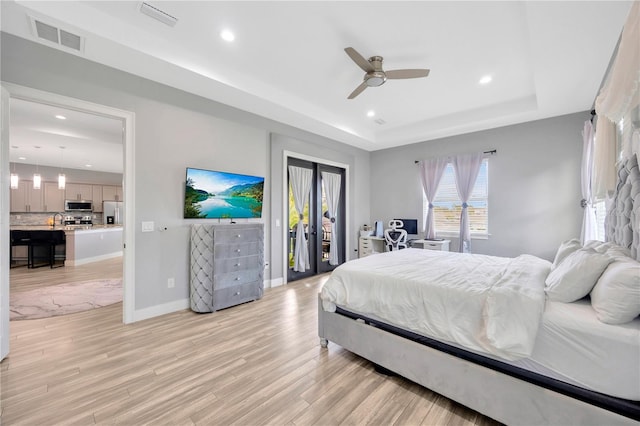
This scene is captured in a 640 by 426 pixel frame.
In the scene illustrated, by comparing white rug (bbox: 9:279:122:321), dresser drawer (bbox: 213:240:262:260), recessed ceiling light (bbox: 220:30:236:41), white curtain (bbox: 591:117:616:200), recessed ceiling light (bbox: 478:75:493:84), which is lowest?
white rug (bbox: 9:279:122:321)

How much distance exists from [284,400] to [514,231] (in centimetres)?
463

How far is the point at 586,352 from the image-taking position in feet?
4.27

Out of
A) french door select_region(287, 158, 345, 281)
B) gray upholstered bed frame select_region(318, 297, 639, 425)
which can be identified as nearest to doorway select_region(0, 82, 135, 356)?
french door select_region(287, 158, 345, 281)

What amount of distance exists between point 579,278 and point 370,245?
4234mm

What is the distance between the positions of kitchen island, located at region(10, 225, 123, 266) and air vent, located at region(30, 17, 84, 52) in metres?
5.44

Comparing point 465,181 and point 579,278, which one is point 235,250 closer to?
point 579,278

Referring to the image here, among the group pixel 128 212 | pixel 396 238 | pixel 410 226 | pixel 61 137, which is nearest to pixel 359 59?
pixel 128 212

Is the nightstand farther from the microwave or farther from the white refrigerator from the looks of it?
the microwave

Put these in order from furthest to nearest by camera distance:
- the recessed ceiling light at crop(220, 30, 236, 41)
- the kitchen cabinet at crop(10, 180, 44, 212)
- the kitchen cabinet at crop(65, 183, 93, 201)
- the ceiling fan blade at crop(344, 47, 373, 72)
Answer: the kitchen cabinet at crop(65, 183, 93, 201), the kitchen cabinet at crop(10, 180, 44, 212), the recessed ceiling light at crop(220, 30, 236, 41), the ceiling fan blade at crop(344, 47, 373, 72)

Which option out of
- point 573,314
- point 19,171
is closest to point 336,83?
point 573,314

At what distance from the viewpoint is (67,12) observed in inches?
84.7

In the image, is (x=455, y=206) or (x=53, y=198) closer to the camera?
(x=455, y=206)

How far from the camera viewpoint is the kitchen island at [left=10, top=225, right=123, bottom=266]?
20.1 ft

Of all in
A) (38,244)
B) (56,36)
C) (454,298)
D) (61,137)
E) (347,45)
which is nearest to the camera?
(454,298)
